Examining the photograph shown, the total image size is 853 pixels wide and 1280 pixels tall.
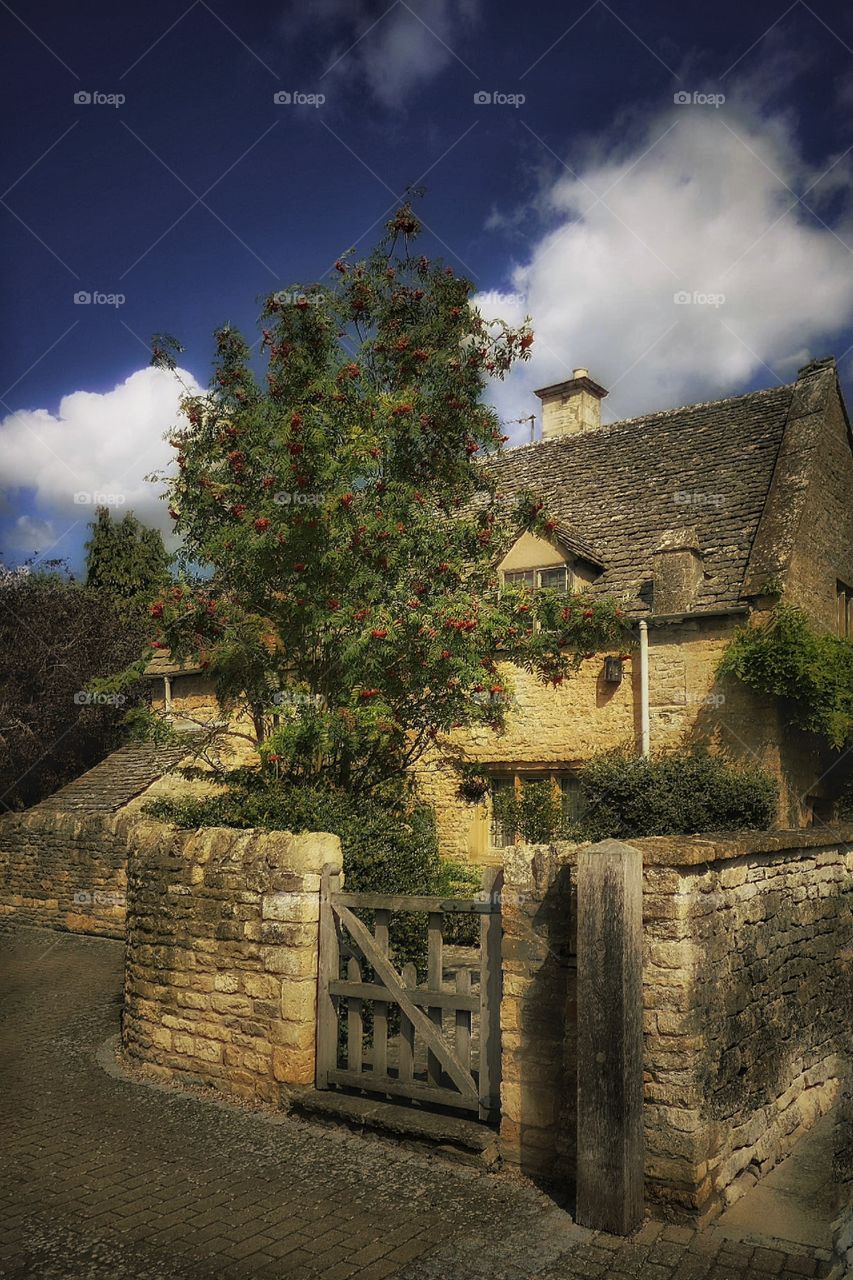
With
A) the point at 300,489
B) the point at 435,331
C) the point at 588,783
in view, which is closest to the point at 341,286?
the point at 435,331

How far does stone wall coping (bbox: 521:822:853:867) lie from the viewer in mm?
4867

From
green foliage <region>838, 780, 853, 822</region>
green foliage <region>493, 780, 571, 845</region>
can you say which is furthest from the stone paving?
green foliage <region>838, 780, 853, 822</region>

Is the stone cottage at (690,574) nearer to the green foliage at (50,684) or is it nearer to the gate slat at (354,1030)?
the gate slat at (354,1030)

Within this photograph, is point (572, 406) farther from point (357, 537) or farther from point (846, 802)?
point (357, 537)

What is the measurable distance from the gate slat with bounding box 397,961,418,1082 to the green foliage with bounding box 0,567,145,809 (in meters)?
17.7

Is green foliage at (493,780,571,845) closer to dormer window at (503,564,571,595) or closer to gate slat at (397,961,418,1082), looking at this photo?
dormer window at (503,564,571,595)

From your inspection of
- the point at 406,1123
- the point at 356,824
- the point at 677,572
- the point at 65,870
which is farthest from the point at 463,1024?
the point at 65,870

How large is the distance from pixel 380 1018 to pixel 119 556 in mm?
26283

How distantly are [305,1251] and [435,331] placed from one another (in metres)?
7.69

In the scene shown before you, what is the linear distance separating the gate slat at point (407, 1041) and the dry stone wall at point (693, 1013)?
0.83 metres

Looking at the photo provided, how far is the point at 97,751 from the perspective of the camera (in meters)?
25.2

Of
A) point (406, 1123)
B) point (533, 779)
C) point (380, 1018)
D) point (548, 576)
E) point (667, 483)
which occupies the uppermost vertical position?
point (667, 483)

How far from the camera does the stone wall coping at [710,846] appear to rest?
16.0 feet

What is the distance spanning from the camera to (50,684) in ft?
77.0
